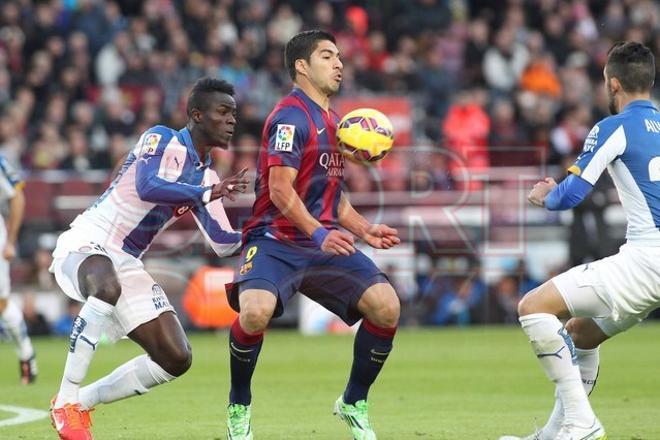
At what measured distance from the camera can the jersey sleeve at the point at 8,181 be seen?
13047mm

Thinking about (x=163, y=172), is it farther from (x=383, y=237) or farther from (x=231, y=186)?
(x=383, y=237)

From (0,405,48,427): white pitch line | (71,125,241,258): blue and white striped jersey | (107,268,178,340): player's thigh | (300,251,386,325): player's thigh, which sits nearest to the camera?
(71,125,241,258): blue and white striped jersey

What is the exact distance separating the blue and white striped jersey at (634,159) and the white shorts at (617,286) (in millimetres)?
128

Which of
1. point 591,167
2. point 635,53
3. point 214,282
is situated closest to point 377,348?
point 591,167

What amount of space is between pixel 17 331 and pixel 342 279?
5502 millimetres

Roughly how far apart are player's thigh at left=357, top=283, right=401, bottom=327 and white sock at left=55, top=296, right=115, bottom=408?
1582 millimetres

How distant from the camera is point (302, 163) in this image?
808 centimetres

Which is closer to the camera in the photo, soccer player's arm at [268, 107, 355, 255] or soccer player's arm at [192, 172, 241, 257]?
soccer player's arm at [268, 107, 355, 255]

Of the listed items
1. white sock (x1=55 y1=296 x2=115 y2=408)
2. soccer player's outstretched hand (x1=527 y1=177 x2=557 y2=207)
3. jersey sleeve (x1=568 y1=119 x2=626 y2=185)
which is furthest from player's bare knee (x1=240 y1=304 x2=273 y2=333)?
jersey sleeve (x1=568 y1=119 x2=626 y2=185)

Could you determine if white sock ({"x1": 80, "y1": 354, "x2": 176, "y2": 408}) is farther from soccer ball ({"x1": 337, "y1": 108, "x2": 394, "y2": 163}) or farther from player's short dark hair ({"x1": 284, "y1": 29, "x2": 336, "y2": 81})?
player's short dark hair ({"x1": 284, "y1": 29, "x2": 336, "y2": 81})

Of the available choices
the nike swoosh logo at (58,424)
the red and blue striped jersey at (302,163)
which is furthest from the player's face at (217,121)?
the nike swoosh logo at (58,424)

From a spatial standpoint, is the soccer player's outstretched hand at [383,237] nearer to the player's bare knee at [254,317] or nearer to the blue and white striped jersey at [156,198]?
the player's bare knee at [254,317]

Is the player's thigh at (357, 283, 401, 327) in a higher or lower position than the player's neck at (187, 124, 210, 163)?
lower

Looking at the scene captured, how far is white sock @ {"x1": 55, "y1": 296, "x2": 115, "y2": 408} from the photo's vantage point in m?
7.88
